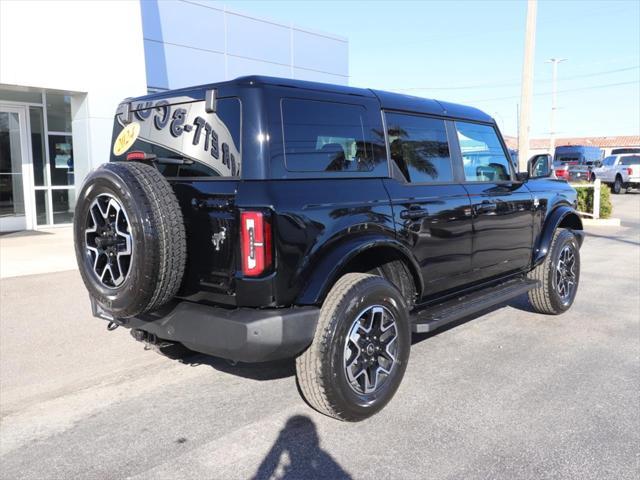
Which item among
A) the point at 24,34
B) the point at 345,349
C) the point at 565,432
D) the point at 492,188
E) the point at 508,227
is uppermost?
the point at 24,34

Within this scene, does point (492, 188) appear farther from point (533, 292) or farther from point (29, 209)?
point (29, 209)

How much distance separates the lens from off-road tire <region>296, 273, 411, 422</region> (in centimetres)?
328

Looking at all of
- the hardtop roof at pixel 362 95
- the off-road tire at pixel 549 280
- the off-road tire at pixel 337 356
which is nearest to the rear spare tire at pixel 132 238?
the hardtop roof at pixel 362 95

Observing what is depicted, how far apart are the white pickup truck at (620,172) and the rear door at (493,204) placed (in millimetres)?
24426

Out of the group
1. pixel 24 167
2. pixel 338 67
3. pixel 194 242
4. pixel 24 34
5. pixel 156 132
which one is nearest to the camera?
pixel 194 242

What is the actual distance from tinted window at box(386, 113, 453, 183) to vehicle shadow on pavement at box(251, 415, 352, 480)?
196 cm

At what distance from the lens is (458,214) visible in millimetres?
4441

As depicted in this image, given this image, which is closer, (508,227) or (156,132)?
(156,132)

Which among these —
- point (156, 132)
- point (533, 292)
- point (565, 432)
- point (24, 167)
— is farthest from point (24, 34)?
point (565, 432)

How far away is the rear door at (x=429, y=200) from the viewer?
4.01 m

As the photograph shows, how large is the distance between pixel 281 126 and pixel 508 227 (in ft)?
8.81

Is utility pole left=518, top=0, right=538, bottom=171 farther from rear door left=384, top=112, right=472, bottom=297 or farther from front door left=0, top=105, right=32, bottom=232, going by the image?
front door left=0, top=105, right=32, bottom=232

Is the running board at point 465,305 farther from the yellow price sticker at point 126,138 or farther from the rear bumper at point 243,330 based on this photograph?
the yellow price sticker at point 126,138

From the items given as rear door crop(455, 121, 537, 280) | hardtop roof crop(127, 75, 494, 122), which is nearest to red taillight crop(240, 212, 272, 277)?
hardtop roof crop(127, 75, 494, 122)
